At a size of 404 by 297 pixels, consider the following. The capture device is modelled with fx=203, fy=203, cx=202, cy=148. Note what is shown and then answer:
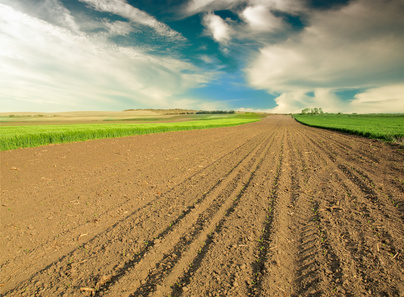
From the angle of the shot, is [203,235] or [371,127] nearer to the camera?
[203,235]

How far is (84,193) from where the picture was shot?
21.6ft

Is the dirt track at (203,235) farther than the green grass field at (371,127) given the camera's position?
No

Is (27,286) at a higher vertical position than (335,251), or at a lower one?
lower

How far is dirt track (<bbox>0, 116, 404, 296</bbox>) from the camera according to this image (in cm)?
304

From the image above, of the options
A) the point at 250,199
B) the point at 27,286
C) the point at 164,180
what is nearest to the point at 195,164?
the point at 164,180

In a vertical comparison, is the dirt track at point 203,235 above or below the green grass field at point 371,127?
below

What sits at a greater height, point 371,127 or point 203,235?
point 371,127

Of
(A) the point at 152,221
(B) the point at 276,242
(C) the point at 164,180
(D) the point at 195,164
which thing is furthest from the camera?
(D) the point at 195,164

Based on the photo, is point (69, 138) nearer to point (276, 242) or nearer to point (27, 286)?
point (27, 286)

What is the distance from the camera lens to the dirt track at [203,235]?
3.04 metres

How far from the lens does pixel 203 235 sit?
416 cm

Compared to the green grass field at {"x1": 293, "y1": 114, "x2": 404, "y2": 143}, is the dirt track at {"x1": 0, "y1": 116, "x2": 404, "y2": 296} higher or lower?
lower

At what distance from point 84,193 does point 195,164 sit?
5.13 metres

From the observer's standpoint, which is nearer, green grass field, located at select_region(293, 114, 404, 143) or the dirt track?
the dirt track
